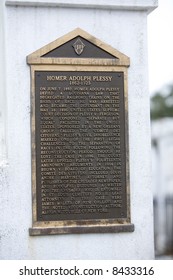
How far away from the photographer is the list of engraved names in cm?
727

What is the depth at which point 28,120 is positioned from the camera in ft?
23.8

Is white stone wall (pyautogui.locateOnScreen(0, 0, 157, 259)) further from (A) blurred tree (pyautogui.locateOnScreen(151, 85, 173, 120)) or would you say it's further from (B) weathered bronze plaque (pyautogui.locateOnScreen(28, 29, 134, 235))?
(A) blurred tree (pyautogui.locateOnScreen(151, 85, 173, 120))

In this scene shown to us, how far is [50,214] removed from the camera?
7.26m

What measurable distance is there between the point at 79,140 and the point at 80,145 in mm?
47

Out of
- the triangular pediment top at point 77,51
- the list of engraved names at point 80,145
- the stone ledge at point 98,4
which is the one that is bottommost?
the list of engraved names at point 80,145

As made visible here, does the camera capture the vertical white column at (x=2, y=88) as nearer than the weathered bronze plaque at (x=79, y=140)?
No

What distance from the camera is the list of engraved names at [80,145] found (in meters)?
7.27

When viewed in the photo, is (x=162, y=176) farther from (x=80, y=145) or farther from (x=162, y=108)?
(x=80, y=145)

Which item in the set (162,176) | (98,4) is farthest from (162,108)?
(98,4)

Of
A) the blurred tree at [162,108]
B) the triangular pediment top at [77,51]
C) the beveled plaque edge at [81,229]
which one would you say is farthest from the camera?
the blurred tree at [162,108]

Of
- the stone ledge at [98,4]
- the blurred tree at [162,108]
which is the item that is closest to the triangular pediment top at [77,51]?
the stone ledge at [98,4]

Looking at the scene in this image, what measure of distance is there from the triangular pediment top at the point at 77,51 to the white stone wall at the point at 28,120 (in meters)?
0.06

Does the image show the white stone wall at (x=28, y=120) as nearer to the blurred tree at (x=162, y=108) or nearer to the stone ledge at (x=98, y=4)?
the stone ledge at (x=98, y=4)
